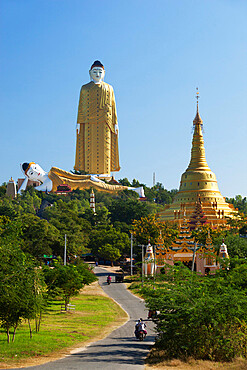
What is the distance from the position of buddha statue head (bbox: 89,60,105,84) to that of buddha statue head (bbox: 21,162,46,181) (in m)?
25.6

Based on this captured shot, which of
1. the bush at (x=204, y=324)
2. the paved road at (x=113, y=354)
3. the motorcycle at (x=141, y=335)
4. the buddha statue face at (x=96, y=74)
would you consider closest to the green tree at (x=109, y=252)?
the paved road at (x=113, y=354)

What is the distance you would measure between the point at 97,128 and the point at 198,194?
55.8m

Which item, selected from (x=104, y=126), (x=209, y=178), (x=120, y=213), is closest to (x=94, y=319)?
(x=209, y=178)

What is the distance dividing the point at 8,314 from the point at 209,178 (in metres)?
72.9

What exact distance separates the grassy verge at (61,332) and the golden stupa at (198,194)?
4565cm

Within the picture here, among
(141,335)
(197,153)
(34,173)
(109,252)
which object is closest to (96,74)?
(34,173)

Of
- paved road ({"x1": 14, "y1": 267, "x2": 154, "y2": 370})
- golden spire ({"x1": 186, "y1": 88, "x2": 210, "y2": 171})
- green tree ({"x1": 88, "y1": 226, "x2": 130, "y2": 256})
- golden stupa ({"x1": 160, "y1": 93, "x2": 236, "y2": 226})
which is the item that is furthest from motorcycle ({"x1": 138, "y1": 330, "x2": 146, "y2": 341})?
golden spire ({"x1": 186, "y1": 88, "x2": 210, "y2": 171})

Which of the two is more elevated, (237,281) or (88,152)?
(88,152)

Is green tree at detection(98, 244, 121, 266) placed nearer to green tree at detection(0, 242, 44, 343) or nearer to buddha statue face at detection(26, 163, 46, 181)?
green tree at detection(0, 242, 44, 343)

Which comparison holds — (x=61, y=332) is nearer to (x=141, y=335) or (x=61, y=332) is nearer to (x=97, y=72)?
(x=141, y=335)

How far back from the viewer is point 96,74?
142m

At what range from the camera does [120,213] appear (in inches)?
4158

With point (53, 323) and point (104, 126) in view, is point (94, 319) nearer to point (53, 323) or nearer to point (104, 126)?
point (53, 323)

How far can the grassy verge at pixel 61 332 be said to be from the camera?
2209 cm
